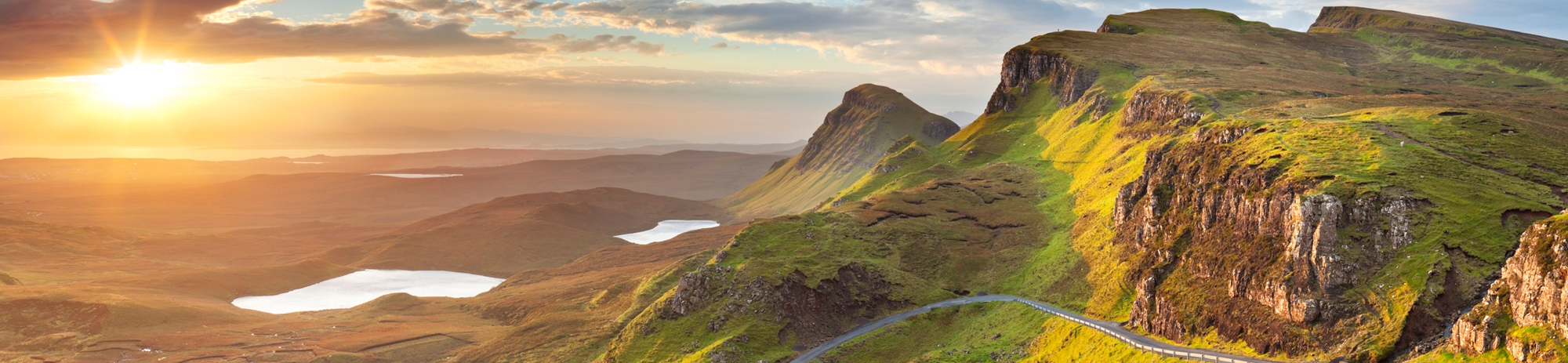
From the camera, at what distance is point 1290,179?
83.6 metres

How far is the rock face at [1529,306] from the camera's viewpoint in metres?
52.8

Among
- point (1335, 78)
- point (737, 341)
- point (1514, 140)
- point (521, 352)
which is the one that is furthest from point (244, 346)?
point (1335, 78)

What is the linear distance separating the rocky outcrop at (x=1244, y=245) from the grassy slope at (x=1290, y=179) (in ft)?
5.92

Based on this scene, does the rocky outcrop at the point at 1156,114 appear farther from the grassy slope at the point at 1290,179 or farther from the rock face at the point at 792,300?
the rock face at the point at 792,300

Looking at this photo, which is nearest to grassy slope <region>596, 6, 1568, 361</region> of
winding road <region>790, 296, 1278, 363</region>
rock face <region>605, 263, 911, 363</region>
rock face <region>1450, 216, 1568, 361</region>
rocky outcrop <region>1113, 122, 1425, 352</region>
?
rocky outcrop <region>1113, 122, 1425, 352</region>

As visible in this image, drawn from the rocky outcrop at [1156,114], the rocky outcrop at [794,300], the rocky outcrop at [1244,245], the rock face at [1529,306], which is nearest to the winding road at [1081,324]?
the rocky outcrop at [794,300]

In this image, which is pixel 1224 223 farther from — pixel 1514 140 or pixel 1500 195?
pixel 1514 140

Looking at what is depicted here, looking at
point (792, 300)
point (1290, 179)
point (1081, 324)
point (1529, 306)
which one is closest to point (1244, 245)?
point (1290, 179)

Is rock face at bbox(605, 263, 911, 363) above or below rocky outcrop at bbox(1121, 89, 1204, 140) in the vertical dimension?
below

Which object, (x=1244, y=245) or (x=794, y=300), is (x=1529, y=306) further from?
(x=794, y=300)

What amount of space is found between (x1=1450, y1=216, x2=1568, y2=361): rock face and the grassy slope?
7.39 metres

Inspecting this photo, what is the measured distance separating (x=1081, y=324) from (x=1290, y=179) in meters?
28.7

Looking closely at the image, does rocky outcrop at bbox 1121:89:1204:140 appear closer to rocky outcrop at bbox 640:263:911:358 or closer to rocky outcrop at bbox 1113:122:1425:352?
rocky outcrop at bbox 1113:122:1425:352

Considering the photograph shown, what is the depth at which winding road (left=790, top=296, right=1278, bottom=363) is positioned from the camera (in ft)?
245
